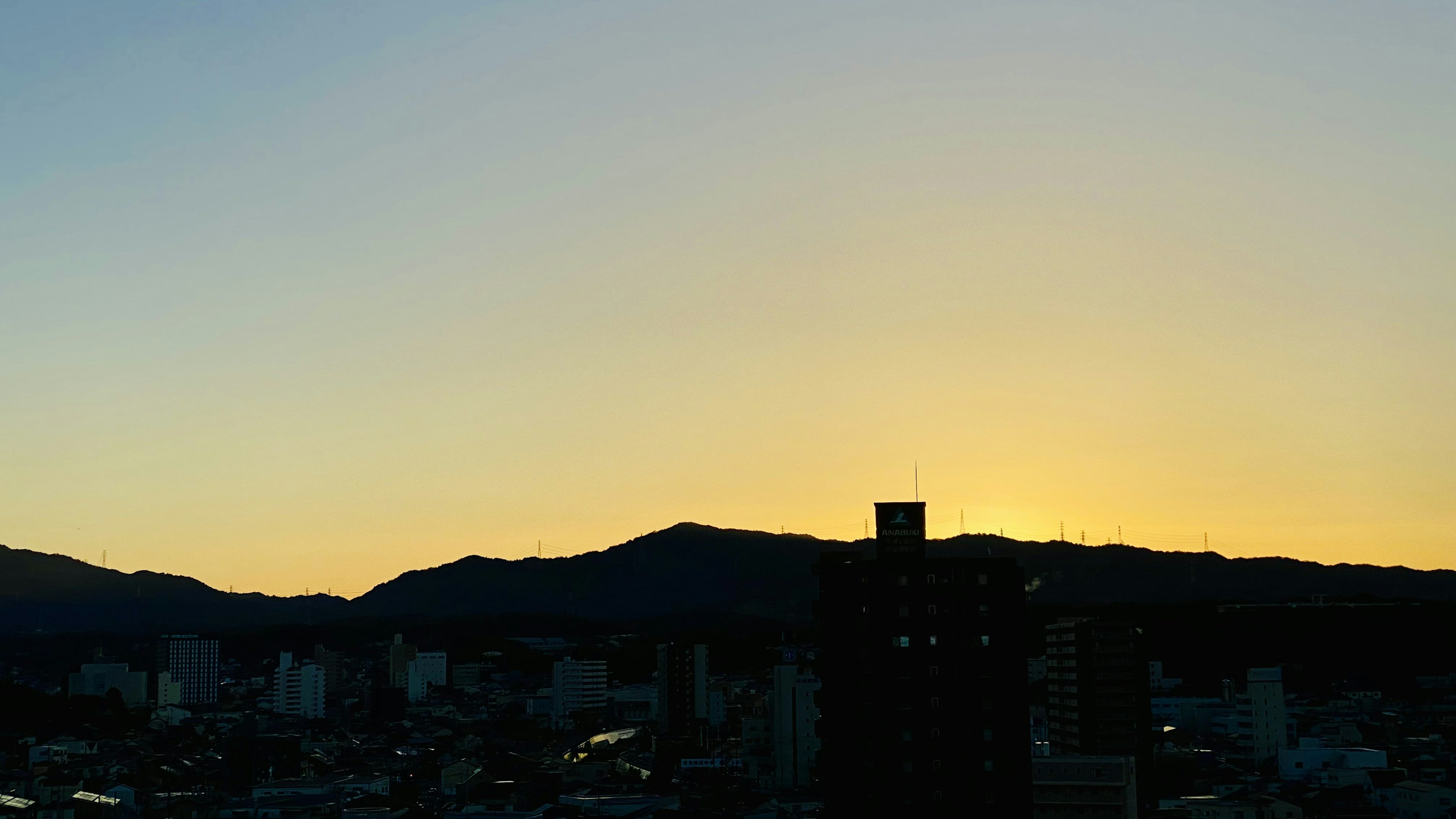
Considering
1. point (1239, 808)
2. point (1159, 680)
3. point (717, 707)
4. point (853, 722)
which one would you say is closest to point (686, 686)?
point (717, 707)

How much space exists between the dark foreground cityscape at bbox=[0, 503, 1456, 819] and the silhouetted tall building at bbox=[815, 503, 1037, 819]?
46mm

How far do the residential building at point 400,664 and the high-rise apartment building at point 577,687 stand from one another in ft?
106

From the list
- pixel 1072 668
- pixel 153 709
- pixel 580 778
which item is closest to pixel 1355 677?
pixel 1072 668

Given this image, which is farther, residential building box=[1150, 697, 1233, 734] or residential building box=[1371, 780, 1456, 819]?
residential building box=[1150, 697, 1233, 734]

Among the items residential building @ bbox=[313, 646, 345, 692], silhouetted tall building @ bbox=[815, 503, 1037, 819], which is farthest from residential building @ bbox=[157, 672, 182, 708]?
silhouetted tall building @ bbox=[815, 503, 1037, 819]

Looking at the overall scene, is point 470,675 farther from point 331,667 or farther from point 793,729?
point 793,729

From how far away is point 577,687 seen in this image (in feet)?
474

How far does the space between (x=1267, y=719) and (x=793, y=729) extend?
30.9 m

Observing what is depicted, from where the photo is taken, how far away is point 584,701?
145 meters

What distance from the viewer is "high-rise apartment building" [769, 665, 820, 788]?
248ft

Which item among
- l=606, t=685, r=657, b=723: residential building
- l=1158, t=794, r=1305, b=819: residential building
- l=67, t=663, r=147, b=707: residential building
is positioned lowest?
l=606, t=685, r=657, b=723: residential building

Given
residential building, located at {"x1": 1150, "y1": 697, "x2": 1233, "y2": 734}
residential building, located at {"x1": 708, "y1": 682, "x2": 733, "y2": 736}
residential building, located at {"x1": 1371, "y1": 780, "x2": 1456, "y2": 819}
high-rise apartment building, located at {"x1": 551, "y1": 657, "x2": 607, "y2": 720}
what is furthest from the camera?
high-rise apartment building, located at {"x1": 551, "y1": 657, "x2": 607, "y2": 720}

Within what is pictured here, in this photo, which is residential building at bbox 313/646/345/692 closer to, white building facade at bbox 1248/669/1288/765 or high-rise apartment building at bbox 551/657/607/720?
high-rise apartment building at bbox 551/657/607/720

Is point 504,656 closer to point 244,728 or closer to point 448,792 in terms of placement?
point 244,728
